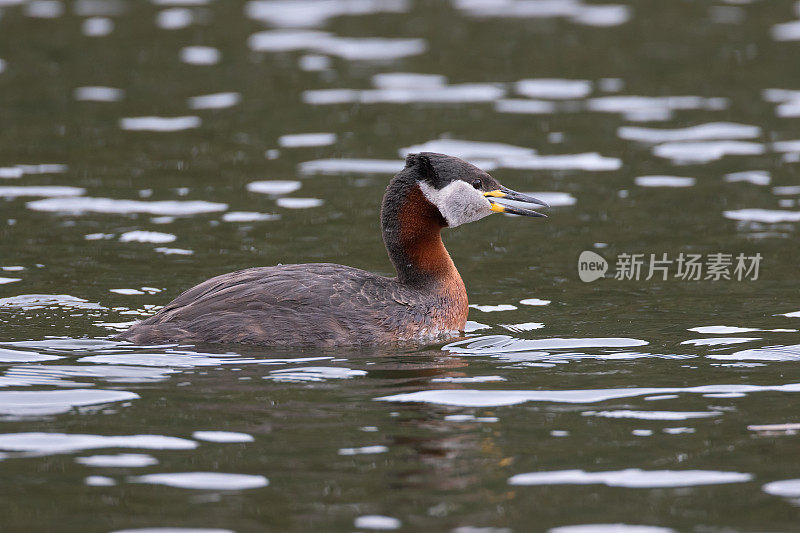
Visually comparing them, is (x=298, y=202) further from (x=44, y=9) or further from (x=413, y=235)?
(x=44, y=9)

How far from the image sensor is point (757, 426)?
336 inches

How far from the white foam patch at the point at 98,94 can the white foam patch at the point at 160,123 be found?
101 centimetres

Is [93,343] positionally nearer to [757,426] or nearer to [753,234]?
[757,426]

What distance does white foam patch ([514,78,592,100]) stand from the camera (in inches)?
771

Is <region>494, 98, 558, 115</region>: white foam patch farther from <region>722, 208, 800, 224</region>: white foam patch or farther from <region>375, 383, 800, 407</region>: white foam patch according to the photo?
<region>375, 383, 800, 407</region>: white foam patch

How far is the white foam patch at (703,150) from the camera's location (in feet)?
55.2

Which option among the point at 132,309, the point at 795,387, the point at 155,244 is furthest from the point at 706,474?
the point at 155,244

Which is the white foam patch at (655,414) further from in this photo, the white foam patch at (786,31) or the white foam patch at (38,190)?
the white foam patch at (786,31)

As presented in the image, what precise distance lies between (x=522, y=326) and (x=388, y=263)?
8.42 feet

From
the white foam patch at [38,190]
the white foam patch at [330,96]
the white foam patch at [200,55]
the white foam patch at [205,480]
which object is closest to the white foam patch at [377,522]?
the white foam patch at [205,480]

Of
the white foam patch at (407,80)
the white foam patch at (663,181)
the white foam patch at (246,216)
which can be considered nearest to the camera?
the white foam patch at (246,216)

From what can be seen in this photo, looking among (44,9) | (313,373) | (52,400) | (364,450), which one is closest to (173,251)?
(313,373)

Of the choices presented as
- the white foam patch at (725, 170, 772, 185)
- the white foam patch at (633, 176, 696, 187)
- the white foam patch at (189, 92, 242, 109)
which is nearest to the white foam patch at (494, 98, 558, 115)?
the white foam patch at (633, 176, 696, 187)

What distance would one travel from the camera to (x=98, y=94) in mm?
19531
